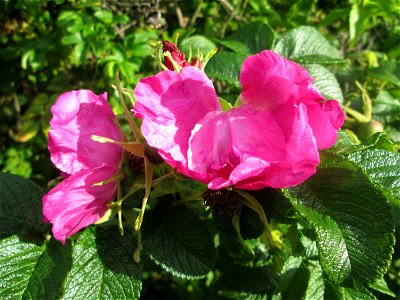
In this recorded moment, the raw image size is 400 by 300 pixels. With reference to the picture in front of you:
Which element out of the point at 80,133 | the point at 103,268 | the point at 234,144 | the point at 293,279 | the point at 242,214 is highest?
the point at 234,144

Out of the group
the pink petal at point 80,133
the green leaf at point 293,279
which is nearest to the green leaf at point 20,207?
the pink petal at point 80,133

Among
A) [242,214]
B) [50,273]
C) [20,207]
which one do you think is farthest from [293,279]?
[20,207]

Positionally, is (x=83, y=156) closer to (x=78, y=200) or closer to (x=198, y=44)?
(x=78, y=200)

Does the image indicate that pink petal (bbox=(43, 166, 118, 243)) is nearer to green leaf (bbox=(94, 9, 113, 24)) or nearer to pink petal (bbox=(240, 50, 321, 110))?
pink petal (bbox=(240, 50, 321, 110))

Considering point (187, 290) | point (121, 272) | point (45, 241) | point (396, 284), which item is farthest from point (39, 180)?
point (396, 284)

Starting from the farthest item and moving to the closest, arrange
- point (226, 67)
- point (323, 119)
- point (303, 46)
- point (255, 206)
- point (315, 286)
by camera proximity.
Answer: point (303, 46), point (226, 67), point (315, 286), point (255, 206), point (323, 119)

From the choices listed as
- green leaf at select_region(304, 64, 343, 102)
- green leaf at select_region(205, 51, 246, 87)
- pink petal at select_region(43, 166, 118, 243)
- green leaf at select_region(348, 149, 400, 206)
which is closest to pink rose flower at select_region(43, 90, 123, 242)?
pink petal at select_region(43, 166, 118, 243)
